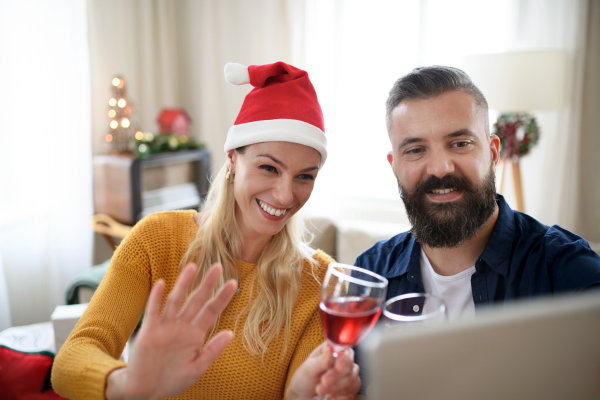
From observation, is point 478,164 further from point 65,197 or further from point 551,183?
point 65,197

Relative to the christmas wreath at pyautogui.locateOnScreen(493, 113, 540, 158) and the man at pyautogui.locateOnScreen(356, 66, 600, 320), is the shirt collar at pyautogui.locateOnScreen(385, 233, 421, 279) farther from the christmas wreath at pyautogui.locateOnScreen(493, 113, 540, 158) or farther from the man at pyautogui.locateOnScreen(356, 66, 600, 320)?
the christmas wreath at pyautogui.locateOnScreen(493, 113, 540, 158)

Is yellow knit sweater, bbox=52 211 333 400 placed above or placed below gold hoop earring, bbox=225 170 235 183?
below

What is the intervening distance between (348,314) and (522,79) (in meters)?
2.39

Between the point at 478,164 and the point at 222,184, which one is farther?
the point at 222,184

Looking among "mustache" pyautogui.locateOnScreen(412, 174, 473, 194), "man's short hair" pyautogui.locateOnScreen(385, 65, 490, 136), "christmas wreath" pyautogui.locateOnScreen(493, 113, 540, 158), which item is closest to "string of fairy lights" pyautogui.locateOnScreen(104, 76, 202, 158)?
"christmas wreath" pyautogui.locateOnScreen(493, 113, 540, 158)

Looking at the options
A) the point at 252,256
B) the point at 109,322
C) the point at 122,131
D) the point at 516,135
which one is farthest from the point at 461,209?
the point at 122,131

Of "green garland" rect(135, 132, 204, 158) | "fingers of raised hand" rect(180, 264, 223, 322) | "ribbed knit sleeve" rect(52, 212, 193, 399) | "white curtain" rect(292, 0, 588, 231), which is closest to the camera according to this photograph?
"fingers of raised hand" rect(180, 264, 223, 322)

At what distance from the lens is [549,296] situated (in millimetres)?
1184

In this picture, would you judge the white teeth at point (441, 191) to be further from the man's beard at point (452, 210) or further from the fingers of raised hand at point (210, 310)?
the fingers of raised hand at point (210, 310)

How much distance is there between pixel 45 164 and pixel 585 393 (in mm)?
3104

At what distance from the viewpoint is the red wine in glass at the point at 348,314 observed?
0.70 meters

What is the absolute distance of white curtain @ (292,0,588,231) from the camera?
3.11 m

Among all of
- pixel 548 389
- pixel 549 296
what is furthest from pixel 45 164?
pixel 548 389

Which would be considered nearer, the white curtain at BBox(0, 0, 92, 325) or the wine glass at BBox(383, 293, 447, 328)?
the wine glass at BBox(383, 293, 447, 328)
